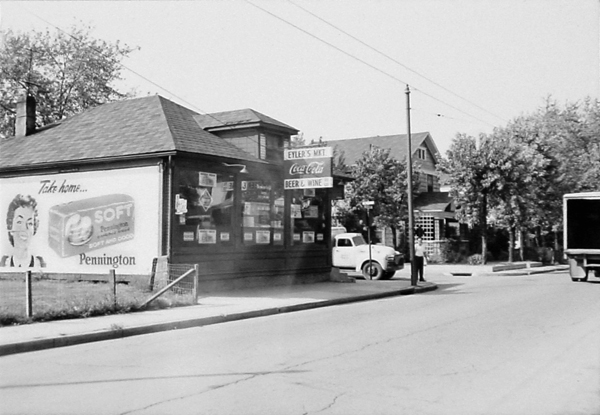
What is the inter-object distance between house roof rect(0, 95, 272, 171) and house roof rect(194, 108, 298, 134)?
13.9 inches

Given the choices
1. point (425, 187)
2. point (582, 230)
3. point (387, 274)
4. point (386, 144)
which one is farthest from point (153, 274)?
point (386, 144)

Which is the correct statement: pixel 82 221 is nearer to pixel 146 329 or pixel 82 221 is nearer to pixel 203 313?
pixel 203 313

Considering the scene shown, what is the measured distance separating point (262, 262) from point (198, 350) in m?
11.4

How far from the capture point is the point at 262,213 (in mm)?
21250

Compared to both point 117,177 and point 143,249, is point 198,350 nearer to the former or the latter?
point 143,249

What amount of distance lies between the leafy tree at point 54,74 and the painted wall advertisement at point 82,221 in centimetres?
2094

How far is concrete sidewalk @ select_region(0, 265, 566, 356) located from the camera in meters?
10.7

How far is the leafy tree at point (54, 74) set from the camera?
41.0m

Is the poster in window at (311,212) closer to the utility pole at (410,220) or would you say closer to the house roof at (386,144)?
the utility pole at (410,220)

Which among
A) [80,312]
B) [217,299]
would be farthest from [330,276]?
[80,312]

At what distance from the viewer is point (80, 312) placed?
13250 mm

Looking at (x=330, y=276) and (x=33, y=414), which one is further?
(x=330, y=276)

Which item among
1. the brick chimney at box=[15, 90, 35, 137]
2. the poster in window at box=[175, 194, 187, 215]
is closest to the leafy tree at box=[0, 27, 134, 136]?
A: the brick chimney at box=[15, 90, 35, 137]

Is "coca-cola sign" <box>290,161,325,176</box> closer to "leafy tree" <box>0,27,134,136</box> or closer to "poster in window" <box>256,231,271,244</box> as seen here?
"poster in window" <box>256,231,271,244</box>
